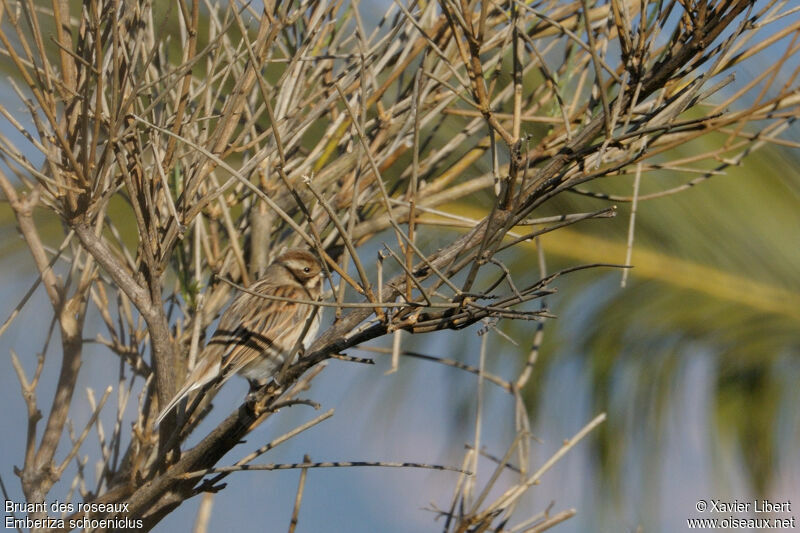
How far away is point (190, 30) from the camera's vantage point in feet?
7.31

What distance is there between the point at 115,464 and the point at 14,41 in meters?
2.17

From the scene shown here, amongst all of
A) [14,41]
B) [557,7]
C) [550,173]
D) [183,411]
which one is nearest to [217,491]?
[183,411]

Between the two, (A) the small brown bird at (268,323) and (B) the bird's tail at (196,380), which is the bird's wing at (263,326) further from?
(B) the bird's tail at (196,380)

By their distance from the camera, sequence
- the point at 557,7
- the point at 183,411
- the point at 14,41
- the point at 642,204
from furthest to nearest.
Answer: the point at 642,204
the point at 14,41
the point at 557,7
the point at 183,411

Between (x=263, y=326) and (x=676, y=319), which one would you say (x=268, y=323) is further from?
(x=676, y=319)

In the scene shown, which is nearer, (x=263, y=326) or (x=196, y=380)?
(x=196, y=380)

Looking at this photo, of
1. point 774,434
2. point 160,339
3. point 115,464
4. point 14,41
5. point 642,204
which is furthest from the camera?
point 642,204

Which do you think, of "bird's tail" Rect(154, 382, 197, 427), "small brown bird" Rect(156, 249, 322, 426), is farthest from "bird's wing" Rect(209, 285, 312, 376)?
"bird's tail" Rect(154, 382, 197, 427)

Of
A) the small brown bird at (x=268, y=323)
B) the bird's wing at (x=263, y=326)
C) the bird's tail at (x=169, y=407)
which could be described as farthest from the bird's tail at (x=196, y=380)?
the bird's wing at (x=263, y=326)

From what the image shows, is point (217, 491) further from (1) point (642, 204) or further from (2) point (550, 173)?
(1) point (642, 204)

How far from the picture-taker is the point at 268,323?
11.8 feet

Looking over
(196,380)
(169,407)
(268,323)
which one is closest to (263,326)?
(268,323)

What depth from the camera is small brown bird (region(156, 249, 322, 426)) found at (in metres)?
3.19

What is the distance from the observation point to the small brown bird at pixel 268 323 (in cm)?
319
